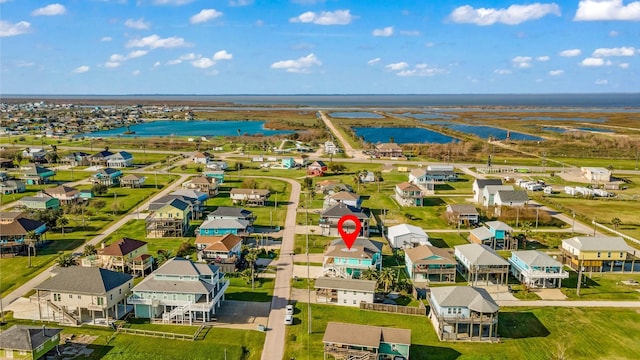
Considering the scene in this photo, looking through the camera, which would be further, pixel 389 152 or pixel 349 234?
pixel 389 152

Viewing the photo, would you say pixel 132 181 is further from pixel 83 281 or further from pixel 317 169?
pixel 83 281

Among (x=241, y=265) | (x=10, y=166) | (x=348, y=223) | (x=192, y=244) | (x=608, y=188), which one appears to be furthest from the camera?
(x=10, y=166)

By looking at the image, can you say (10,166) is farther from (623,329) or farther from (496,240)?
(623,329)

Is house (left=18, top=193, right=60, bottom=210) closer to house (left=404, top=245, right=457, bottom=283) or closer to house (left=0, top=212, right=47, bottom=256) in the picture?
house (left=0, top=212, right=47, bottom=256)

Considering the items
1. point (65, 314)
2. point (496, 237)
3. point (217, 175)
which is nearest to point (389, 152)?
point (217, 175)

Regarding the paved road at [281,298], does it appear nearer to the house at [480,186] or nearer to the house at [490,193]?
the house at [490,193]

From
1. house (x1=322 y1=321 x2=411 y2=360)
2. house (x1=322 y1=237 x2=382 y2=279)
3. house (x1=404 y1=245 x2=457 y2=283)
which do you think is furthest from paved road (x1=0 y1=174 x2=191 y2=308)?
house (x1=404 y1=245 x2=457 y2=283)

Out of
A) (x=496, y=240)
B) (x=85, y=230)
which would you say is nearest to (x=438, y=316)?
(x=496, y=240)
